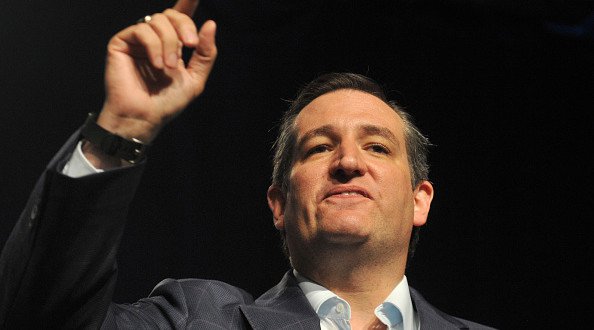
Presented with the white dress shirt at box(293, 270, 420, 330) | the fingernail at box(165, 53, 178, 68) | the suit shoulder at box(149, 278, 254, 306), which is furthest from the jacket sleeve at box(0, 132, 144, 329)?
the white dress shirt at box(293, 270, 420, 330)

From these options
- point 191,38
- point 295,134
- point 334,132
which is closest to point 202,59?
point 191,38

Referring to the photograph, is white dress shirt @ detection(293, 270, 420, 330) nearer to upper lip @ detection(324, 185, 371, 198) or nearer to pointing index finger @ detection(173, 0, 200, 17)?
upper lip @ detection(324, 185, 371, 198)

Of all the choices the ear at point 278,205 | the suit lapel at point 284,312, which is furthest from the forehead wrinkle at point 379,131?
the suit lapel at point 284,312

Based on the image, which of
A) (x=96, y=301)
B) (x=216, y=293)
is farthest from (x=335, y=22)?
(x=96, y=301)

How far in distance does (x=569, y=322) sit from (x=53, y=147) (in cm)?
201

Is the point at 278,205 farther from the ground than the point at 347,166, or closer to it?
closer to it

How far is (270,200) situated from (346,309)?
0.49 m

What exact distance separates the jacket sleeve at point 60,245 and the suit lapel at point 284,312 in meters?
0.48

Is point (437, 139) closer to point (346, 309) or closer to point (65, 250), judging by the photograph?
point (346, 309)

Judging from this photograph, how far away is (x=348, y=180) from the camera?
6.31ft

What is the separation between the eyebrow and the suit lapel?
0.40 meters

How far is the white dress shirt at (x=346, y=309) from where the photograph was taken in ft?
5.98

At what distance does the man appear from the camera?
1297 millimetres

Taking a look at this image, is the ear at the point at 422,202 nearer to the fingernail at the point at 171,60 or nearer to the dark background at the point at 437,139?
the dark background at the point at 437,139
